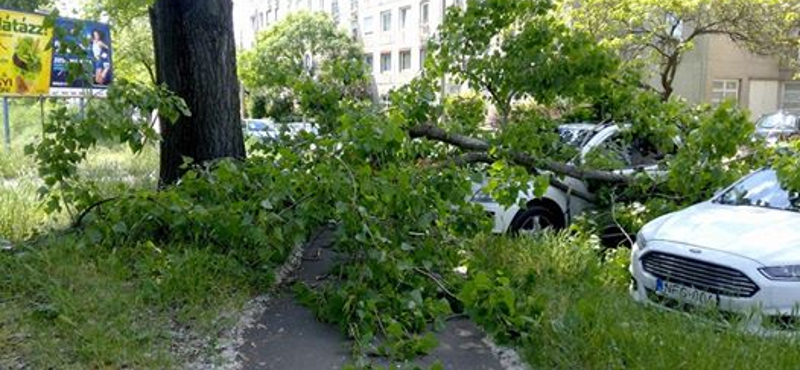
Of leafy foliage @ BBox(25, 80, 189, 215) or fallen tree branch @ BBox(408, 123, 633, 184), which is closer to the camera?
leafy foliage @ BBox(25, 80, 189, 215)

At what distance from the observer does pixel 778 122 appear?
20953mm

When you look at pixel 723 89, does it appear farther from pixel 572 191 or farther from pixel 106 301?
pixel 106 301

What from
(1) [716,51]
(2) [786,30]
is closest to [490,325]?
(2) [786,30]

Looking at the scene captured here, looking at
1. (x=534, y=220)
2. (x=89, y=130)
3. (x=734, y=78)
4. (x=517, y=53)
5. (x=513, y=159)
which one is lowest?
(x=534, y=220)

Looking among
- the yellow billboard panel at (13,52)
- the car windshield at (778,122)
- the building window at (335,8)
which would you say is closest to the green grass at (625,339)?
the yellow billboard panel at (13,52)

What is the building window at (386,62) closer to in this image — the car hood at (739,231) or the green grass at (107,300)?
the car hood at (739,231)

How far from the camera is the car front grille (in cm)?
441

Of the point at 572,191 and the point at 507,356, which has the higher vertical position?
the point at 572,191

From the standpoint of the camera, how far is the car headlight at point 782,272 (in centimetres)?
430

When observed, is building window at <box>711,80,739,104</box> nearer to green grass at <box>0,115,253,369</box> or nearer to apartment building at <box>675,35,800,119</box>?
apartment building at <box>675,35,800,119</box>

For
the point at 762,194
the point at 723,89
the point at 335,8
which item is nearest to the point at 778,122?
the point at 723,89

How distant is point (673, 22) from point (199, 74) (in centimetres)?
1689

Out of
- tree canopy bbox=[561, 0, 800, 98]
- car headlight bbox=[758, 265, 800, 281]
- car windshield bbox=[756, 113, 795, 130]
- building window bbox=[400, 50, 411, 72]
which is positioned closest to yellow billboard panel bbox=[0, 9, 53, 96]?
car headlight bbox=[758, 265, 800, 281]

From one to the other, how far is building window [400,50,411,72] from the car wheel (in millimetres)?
32302
